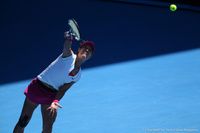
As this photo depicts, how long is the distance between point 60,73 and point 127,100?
1810mm

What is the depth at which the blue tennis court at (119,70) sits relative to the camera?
4.32m

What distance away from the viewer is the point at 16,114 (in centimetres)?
441

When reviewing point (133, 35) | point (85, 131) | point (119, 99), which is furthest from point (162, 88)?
point (133, 35)

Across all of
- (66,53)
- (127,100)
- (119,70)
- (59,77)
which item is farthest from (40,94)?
(119,70)

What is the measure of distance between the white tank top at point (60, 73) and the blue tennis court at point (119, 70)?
1009mm

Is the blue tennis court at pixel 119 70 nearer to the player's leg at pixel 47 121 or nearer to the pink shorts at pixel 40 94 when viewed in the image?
the player's leg at pixel 47 121

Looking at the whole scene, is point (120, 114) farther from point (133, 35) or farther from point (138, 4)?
point (138, 4)

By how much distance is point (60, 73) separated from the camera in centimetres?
328

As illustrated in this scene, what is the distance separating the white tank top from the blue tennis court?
1.01m

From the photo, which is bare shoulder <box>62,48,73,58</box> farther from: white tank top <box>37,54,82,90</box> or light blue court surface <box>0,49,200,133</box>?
light blue court surface <box>0,49,200,133</box>

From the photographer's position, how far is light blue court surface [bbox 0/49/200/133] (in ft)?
13.8

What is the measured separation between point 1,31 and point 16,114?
10.2 feet

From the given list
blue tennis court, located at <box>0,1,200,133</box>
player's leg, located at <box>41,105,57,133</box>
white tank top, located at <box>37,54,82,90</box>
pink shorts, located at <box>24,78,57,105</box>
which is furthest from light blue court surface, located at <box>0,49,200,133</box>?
white tank top, located at <box>37,54,82,90</box>

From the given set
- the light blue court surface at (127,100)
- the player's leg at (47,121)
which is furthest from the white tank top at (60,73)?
the light blue court surface at (127,100)
